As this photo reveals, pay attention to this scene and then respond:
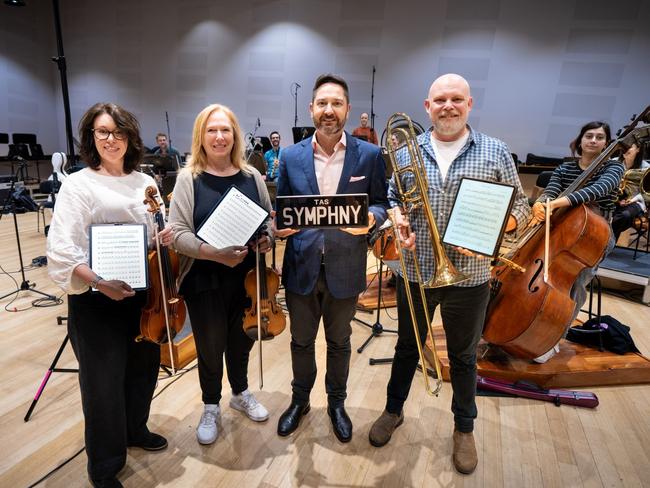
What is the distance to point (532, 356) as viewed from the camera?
2.64 metres

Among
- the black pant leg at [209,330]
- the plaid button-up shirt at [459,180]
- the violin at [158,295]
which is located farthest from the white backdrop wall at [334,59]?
the violin at [158,295]

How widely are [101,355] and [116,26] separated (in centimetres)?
1199

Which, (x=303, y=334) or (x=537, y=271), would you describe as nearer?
(x=303, y=334)

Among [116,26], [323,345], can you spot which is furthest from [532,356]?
[116,26]

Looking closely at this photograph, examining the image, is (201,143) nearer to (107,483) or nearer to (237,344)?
(237,344)

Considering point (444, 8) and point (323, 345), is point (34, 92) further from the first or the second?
point (323, 345)

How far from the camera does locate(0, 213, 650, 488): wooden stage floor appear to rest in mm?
1895

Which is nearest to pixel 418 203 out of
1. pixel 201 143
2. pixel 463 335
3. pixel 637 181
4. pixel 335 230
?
pixel 335 230

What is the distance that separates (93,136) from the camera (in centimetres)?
155

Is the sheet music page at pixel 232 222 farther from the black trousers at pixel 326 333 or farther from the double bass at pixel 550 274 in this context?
the double bass at pixel 550 274

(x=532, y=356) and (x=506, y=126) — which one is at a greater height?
(x=506, y=126)

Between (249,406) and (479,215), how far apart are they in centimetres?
171

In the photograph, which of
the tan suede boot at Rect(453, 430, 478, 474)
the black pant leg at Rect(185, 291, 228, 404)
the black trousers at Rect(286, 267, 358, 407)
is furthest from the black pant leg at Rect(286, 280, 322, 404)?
the tan suede boot at Rect(453, 430, 478, 474)

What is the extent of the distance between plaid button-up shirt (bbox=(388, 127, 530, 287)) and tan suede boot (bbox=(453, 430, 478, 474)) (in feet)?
2.81
